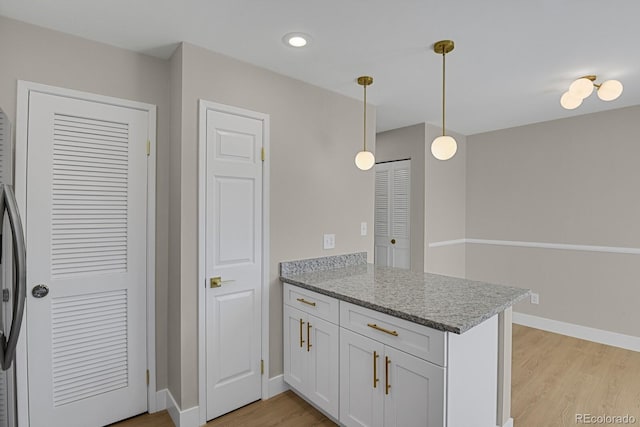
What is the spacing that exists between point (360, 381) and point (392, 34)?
206 cm

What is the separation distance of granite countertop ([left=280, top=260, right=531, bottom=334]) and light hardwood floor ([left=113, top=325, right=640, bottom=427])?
0.88 meters

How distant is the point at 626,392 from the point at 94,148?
4.20m

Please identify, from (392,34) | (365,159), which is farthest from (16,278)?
(392,34)

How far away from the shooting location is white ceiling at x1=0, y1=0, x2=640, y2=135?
1.74 metres

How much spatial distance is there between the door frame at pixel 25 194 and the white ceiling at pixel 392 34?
0.36m

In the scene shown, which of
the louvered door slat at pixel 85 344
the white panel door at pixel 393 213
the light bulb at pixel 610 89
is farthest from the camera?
the white panel door at pixel 393 213

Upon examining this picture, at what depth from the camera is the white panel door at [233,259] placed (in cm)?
220

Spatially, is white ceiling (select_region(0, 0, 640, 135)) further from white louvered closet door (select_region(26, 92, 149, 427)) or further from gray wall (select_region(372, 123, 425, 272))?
gray wall (select_region(372, 123, 425, 272))

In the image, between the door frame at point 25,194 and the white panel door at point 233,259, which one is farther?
the white panel door at point 233,259

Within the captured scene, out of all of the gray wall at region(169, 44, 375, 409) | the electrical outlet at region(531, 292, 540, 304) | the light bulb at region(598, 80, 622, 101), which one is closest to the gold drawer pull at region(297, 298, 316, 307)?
the gray wall at region(169, 44, 375, 409)

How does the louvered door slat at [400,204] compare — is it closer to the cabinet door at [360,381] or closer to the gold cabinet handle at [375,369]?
the cabinet door at [360,381]

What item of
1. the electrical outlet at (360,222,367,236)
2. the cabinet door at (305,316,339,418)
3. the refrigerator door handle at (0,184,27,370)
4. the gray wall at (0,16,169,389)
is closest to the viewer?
the refrigerator door handle at (0,184,27,370)

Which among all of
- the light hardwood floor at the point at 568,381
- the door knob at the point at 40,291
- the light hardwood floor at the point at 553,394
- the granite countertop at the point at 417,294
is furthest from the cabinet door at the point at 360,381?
the door knob at the point at 40,291

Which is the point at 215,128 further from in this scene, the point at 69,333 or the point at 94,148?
the point at 69,333
